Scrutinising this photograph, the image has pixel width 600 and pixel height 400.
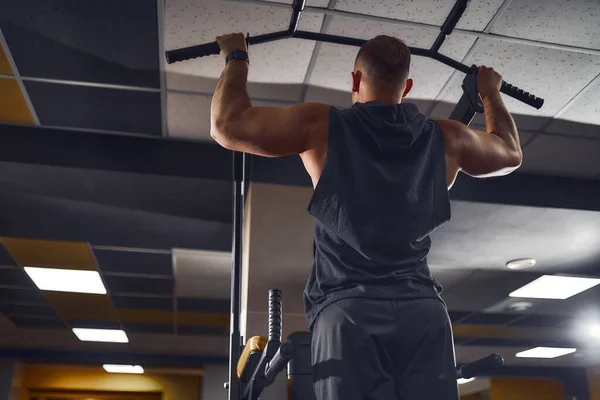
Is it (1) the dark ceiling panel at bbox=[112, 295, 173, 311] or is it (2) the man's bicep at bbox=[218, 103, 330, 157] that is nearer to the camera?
(2) the man's bicep at bbox=[218, 103, 330, 157]

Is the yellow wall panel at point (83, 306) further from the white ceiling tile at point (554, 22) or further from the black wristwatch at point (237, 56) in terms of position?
the black wristwatch at point (237, 56)

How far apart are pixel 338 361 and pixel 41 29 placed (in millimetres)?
2228

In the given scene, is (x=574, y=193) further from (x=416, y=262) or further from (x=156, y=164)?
(x=416, y=262)

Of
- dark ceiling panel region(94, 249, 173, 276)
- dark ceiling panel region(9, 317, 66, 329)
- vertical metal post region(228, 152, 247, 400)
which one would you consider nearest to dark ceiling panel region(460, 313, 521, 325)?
dark ceiling panel region(94, 249, 173, 276)

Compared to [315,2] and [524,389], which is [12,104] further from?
[524,389]

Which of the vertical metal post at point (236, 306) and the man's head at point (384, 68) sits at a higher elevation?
the man's head at point (384, 68)

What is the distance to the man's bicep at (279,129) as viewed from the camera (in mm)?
1169

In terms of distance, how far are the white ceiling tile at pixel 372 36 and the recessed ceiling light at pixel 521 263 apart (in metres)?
2.45

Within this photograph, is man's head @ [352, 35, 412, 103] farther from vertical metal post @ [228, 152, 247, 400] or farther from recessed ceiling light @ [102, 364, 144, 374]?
recessed ceiling light @ [102, 364, 144, 374]

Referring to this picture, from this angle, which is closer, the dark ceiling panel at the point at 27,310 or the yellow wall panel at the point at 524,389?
the dark ceiling panel at the point at 27,310

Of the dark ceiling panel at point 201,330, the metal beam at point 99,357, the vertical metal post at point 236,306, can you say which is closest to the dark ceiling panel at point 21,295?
the dark ceiling panel at point 201,330

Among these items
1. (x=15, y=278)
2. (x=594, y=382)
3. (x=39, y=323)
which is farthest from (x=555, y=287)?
(x=39, y=323)

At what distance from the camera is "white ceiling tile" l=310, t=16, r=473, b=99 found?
2.55 metres

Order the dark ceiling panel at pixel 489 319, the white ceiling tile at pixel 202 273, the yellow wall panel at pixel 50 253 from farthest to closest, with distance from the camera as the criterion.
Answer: the dark ceiling panel at pixel 489 319
the white ceiling tile at pixel 202 273
the yellow wall panel at pixel 50 253
